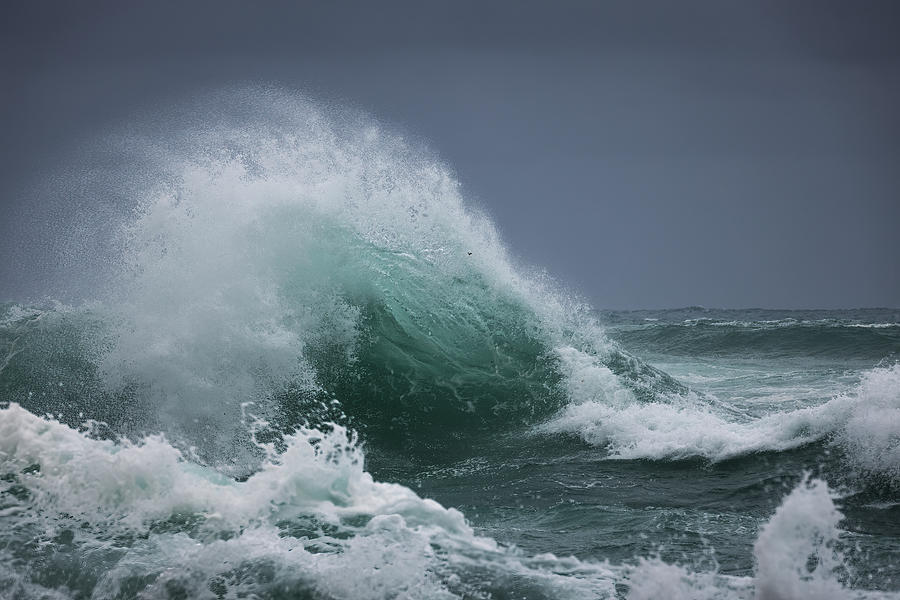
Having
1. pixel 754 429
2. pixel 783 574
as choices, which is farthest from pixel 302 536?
pixel 754 429

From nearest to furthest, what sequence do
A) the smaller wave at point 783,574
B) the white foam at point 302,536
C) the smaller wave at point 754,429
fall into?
the smaller wave at point 783,574, the white foam at point 302,536, the smaller wave at point 754,429

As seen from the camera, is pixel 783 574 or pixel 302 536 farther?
pixel 302 536

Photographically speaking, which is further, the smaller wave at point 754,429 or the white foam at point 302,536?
the smaller wave at point 754,429

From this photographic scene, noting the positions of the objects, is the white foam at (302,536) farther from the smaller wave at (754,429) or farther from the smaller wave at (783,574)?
the smaller wave at (754,429)

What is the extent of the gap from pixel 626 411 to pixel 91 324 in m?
6.96

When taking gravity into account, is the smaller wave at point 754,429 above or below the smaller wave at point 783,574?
above

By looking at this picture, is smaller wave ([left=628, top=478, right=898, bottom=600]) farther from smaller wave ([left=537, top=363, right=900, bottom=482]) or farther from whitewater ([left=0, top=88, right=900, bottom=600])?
smaller wave ([left=537, top=363, right=900, bottom=482])

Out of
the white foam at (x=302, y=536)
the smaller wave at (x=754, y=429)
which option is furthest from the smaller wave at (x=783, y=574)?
the smaller wave at (x=754, y=429)

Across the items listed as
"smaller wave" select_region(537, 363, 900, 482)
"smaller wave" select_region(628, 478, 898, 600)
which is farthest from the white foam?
"smaller wave" select_region(537, 363, 900, 482)

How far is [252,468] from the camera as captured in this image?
8.06m

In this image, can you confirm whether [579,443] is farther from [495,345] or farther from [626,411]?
[495,345]

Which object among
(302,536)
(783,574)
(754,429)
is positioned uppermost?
(754,429)

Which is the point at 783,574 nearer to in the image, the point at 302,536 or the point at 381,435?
the point at 302,536

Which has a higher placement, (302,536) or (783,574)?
(302,536)
